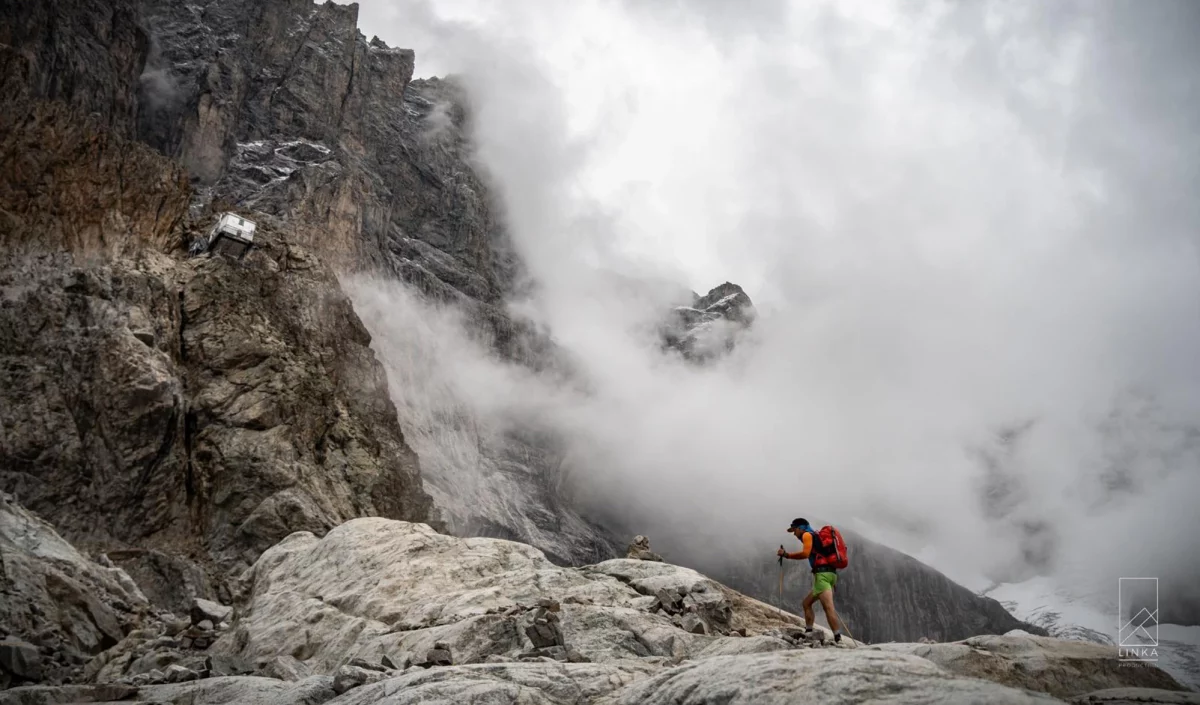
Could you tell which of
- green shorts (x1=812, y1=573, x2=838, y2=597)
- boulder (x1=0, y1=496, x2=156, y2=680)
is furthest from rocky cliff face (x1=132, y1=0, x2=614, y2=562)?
green shorts (x1=812, y1=573, x2=838, y2=597)

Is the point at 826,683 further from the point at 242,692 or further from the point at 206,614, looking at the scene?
the point at 206,614

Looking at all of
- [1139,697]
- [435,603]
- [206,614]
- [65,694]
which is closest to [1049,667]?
[1139,697]

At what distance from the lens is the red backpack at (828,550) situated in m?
16.0

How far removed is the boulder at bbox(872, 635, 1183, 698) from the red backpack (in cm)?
239

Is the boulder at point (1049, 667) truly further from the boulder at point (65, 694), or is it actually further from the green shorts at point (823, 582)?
the boulder at point (65, 694)

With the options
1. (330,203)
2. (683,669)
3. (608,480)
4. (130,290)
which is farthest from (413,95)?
(683,669)

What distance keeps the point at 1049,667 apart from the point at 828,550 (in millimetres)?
4351

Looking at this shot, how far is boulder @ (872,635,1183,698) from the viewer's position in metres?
12.1

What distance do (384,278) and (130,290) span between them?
64.3 meters

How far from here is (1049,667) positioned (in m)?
12.6

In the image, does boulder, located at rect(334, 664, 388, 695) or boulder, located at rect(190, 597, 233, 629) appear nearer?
boulder, located at rect(334, 664, 388, 695)

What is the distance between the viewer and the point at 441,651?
15.4 metres

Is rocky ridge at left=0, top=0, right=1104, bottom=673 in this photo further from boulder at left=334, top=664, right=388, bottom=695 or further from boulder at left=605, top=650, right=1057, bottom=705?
boulder at left=605, top=650, right=1057, bottom=705

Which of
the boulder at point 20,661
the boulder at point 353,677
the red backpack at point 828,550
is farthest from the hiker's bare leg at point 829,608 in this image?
the boulder at point 20,661
